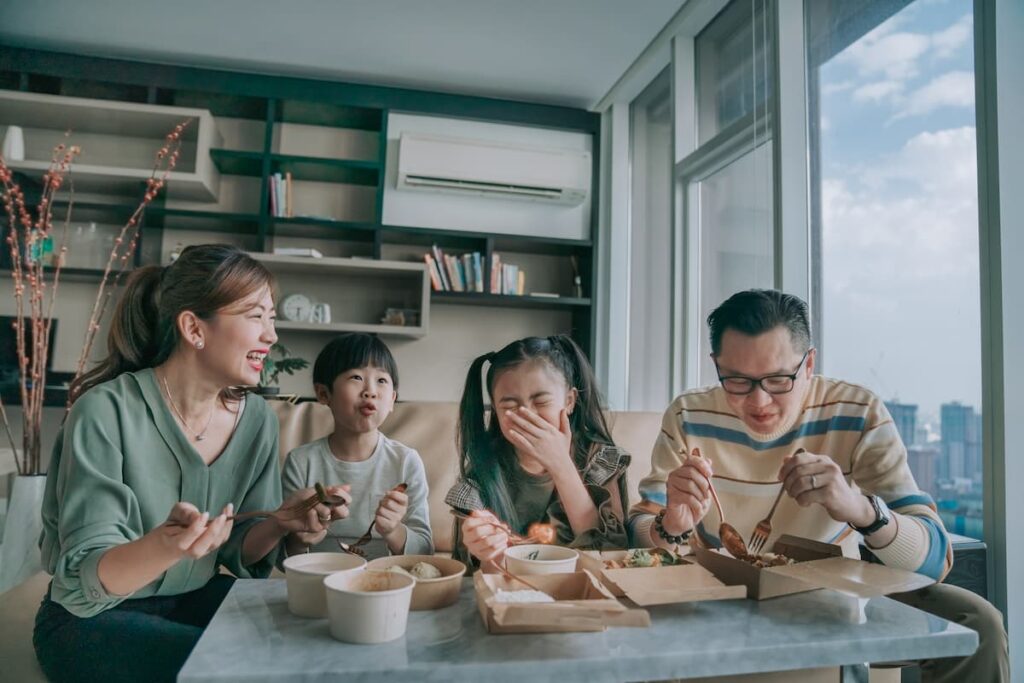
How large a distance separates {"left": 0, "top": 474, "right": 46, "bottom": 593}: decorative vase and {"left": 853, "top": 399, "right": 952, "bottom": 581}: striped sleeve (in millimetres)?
1961

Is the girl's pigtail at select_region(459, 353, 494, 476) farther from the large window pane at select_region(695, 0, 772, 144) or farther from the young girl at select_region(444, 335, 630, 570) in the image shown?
the large window pane at select_region(695, 0, 772, 144)

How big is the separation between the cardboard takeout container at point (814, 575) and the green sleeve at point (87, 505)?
3.05 feet

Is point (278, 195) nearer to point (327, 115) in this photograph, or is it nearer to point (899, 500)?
point (327, 115)

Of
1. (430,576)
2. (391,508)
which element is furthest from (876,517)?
(391,508)

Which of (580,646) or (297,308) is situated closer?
(580,646)

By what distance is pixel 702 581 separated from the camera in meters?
0.95

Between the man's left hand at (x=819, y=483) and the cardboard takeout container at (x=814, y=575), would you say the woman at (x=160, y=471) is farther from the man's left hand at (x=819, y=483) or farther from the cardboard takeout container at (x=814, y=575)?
the man's left hand at (x=819, y=483)

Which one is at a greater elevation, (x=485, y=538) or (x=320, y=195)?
(x=320, y=195)

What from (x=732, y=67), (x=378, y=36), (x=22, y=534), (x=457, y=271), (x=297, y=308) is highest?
(x=378, y=36)

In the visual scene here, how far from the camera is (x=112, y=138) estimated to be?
4043mm

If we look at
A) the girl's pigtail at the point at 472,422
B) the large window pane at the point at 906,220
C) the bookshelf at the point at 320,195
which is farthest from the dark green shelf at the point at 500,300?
the girl's pigtail at the point at 472,422

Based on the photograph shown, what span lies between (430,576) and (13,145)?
4.00 m

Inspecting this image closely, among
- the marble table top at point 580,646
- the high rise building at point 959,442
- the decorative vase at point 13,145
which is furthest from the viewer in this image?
the decorative vase at point 13,145

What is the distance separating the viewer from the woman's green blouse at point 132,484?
42.8 inches
